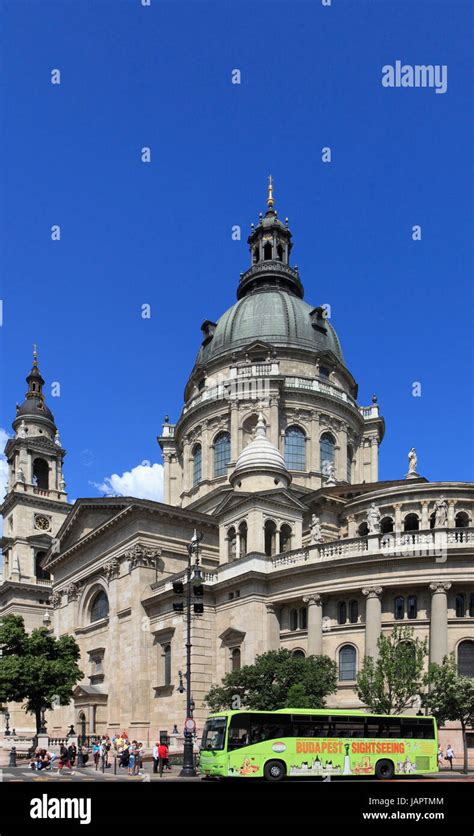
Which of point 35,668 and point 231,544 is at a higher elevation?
point 231,544

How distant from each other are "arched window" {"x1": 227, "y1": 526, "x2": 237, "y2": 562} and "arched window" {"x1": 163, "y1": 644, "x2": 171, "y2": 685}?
715 centimetres

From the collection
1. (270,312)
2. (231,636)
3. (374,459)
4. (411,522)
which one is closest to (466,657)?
(411,522)

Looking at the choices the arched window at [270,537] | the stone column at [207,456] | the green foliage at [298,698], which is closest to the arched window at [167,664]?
the arched window at [270,537]

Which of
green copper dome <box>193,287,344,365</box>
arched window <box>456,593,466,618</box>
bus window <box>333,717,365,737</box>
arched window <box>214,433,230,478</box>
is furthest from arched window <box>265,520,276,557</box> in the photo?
green copper dome <box>193,287,344,365</box>

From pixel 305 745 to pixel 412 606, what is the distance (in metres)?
16.1

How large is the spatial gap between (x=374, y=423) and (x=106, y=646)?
34678 millimetres

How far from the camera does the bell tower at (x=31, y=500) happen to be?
87.0 metres

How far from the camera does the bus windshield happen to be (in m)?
27.6

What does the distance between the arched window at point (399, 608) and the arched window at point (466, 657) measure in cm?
340

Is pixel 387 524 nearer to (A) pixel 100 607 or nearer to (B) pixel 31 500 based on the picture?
(A) pixel 100 607

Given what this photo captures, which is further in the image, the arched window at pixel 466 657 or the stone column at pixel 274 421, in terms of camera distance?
the stone column at pixel 274 421

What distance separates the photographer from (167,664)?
171 feet

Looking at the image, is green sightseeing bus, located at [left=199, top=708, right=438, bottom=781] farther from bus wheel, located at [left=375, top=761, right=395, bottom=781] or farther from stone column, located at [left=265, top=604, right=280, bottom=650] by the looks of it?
stone column, located at [left=265, top=604, right=280, bottom=650]

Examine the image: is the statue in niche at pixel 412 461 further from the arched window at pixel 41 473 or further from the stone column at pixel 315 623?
the arched window at pixel 41 473
